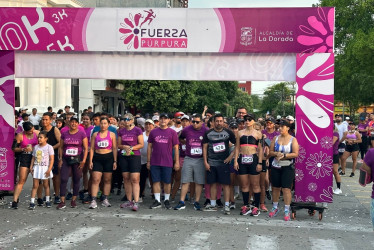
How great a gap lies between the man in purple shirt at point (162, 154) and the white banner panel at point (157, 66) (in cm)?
101

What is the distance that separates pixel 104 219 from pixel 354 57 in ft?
96.9

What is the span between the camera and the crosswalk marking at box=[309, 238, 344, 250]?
776 cm

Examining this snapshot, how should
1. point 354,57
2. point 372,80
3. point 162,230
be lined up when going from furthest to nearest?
point 372,80
point 354,57
point 162,230

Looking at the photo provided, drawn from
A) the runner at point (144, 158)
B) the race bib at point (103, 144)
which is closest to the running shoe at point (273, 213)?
the runner at point (144, 158)

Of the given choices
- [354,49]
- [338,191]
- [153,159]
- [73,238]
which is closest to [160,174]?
[153,159]

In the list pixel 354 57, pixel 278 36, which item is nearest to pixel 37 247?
pixel 278 36

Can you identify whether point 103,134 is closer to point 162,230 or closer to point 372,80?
point 162,230

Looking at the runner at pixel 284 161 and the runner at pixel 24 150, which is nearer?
the runner at pixel 284 161

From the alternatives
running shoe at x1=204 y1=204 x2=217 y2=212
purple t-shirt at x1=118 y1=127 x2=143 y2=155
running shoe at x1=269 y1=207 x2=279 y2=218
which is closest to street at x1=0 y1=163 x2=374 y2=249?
running shoe at x1=269 y1=207 x2=279 y2=218

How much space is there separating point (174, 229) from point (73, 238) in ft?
5.56

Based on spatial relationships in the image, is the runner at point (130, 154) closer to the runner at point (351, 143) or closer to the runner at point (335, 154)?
the runner at point (335, 154)

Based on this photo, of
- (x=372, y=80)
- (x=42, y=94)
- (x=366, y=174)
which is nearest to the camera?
(x=366, y=174)

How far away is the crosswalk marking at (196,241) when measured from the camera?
301 inches

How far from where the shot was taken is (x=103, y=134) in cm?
1088
